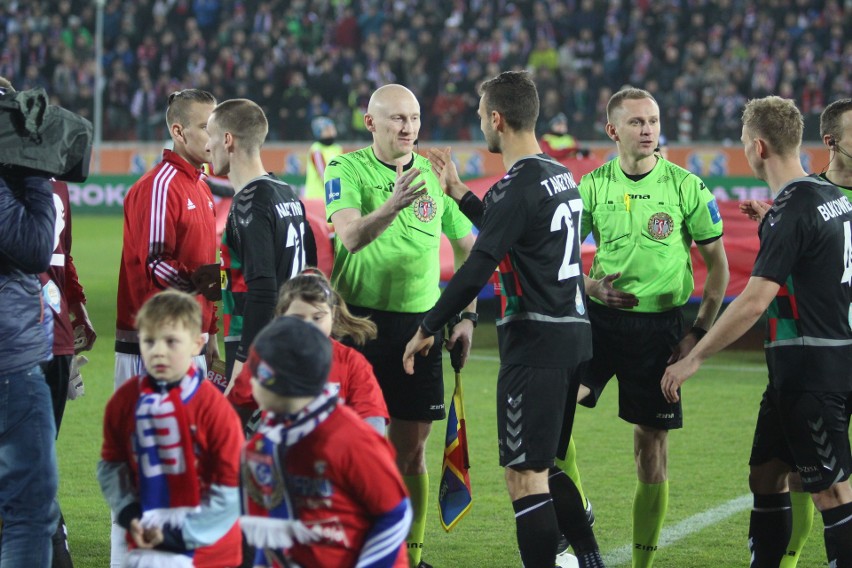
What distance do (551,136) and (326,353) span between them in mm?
14318

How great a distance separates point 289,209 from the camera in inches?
188

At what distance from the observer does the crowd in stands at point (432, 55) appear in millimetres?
24844

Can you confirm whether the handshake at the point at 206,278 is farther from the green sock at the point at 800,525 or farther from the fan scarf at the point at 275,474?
the green sock at the point at 800,525

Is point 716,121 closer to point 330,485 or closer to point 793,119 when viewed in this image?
point 793,119

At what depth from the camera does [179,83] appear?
94.4 ft

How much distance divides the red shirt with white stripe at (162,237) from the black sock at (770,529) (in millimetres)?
2521

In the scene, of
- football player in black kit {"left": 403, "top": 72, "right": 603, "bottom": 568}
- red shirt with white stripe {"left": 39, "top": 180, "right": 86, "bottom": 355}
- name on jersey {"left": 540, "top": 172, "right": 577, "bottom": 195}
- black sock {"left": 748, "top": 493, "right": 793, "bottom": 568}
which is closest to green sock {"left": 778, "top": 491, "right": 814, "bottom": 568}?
black sock {"left": 748, "top": 493, "right": 793, "bottom": 568}

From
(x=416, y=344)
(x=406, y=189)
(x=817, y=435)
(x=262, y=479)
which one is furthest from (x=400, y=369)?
(x=262, y=479)

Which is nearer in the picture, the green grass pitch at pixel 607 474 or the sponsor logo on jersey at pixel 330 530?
the sponsor logo on jersey at pixel 330 530

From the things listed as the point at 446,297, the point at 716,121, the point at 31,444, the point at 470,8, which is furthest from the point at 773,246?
the point at 470,8

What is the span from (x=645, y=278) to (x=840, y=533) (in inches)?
57.4

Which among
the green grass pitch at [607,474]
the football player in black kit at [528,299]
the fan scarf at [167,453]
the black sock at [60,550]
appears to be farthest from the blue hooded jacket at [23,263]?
the green grass pitch at [607,474]

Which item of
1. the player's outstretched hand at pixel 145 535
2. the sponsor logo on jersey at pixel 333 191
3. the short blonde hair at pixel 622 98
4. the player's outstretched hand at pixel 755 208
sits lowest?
the player's outstretched hand at pixel 145 535

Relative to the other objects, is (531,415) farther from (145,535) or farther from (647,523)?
(145,535)
